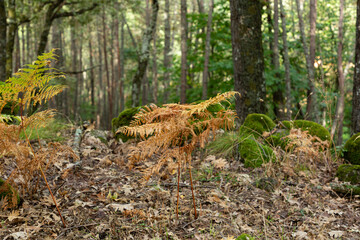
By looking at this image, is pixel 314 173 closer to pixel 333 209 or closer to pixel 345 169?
pixel 345 169

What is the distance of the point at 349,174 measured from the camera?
14.9 ft

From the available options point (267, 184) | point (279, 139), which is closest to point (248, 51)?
point (279, 139)

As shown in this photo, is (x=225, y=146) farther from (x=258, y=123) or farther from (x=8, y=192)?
(x=8, y=192)

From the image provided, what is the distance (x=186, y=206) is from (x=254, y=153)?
202cm

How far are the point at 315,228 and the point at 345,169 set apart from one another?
6.26ft

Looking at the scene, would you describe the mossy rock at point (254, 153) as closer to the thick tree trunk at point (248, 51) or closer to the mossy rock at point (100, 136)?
the thick tree trunk at point (248, 51)

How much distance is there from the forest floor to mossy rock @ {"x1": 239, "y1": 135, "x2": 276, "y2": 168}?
0.16 meters

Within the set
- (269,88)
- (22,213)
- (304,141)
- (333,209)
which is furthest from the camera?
(269,88)

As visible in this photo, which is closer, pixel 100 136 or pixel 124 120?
pixel 100 136

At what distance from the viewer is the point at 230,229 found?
9.66ft

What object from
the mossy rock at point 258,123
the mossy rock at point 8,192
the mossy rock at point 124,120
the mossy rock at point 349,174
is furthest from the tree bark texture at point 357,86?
the mossy rock at point 8,192

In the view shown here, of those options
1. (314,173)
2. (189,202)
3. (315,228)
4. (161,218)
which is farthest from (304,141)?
(161,218)

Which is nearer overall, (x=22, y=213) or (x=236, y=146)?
(x=22, y=213)

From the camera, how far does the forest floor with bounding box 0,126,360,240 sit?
2.79 meters
